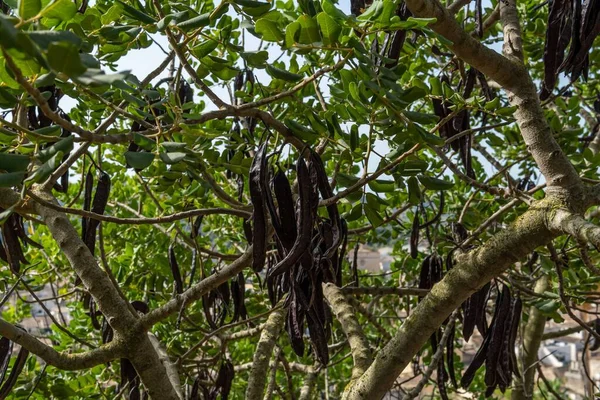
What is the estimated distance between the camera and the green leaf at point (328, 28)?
934mm

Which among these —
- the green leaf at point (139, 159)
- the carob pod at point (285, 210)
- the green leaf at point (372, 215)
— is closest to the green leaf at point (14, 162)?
the green leaf at point (139, 159)

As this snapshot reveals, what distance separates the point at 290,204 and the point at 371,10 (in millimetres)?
351

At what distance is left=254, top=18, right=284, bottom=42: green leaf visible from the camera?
0.98 m

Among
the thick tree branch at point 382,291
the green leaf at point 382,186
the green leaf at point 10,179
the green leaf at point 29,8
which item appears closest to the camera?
the green leaf at point 29,8

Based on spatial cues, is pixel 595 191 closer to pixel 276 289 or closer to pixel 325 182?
pixel 325 182

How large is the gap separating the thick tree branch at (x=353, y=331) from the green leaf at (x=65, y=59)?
1179mm

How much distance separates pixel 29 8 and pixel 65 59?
14 cm

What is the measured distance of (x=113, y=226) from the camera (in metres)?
2.87

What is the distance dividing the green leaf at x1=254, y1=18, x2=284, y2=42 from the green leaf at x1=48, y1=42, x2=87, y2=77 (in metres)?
0.50

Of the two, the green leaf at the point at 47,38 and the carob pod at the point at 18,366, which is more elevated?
the carob pod at the point at 18,366

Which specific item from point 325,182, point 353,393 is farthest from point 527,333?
point 325,182

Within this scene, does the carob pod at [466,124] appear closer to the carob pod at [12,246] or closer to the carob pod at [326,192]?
the carob pod at [326,192]

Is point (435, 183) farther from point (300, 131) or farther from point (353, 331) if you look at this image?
point (353, 331)

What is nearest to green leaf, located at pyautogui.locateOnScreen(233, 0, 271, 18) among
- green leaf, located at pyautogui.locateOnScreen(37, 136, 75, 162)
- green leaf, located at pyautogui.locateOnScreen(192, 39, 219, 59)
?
green leaf, located at pyautogui.locateOnScreen(192, 39, 219, 59)
